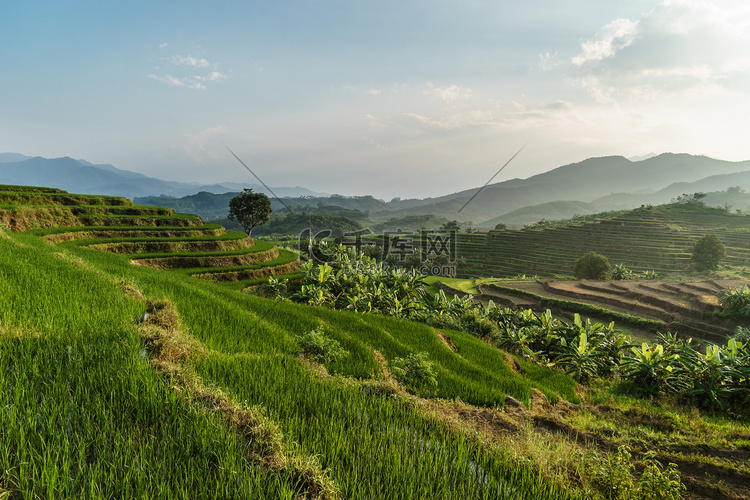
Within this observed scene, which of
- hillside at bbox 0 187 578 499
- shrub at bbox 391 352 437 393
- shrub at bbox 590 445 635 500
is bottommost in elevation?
shrub at bbox 391 352 437 393

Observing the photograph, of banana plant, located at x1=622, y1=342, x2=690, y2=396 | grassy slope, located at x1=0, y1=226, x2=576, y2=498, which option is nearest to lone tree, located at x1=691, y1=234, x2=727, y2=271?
banana plant, located at x1=622, y1=342, x2=690, y2=396

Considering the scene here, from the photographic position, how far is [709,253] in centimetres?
5397

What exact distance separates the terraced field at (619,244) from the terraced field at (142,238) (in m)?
46.3

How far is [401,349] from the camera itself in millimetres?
7762

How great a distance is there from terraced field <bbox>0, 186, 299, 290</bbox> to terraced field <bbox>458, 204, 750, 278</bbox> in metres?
46.3

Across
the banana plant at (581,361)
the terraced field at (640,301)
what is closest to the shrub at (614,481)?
the banana plant at (581,361)

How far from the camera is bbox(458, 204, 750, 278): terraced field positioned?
6222 cm

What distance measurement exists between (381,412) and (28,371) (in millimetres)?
3274

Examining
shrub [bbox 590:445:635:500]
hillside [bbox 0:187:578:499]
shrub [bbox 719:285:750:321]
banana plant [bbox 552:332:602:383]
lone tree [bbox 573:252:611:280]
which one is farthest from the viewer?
lone tree [bbox 573:252:611:280]

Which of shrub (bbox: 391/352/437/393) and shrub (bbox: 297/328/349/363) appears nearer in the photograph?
shrub (bbox: 391/352/437/393)

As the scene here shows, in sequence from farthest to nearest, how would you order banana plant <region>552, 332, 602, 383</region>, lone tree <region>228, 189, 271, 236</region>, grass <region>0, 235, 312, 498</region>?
lone tree <region>228, 189, 271, 236</region> → banana plant <region>552, 332, 602, 383</region> → grass <region>0, 235, 312, 498</region>

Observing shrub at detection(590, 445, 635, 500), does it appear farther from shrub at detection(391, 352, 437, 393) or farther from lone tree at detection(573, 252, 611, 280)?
lone tree at detection(573, 252, 611, 280)

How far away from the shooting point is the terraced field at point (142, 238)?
20656mm

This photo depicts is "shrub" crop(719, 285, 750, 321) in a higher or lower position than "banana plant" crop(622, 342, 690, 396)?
lower
